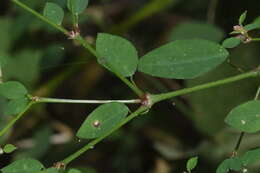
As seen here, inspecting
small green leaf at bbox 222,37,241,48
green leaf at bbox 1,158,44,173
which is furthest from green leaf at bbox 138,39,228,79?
green leaf at bbox 1,158,44,173

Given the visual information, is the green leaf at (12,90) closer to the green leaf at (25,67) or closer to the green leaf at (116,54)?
the green leaf at (116,54)

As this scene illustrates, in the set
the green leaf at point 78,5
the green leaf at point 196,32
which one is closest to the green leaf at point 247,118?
the green leaf at point 78,5

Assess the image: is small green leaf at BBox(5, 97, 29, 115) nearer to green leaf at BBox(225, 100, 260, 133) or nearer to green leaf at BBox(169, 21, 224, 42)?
green leaf at BBox(225, 100, 260, 133)

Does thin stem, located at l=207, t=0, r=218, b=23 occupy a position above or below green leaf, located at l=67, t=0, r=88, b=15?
above

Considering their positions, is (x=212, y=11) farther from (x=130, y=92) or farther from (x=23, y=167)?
(x=23, y=167)

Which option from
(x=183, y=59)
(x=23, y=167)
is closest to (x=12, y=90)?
(x=23, y=167)
